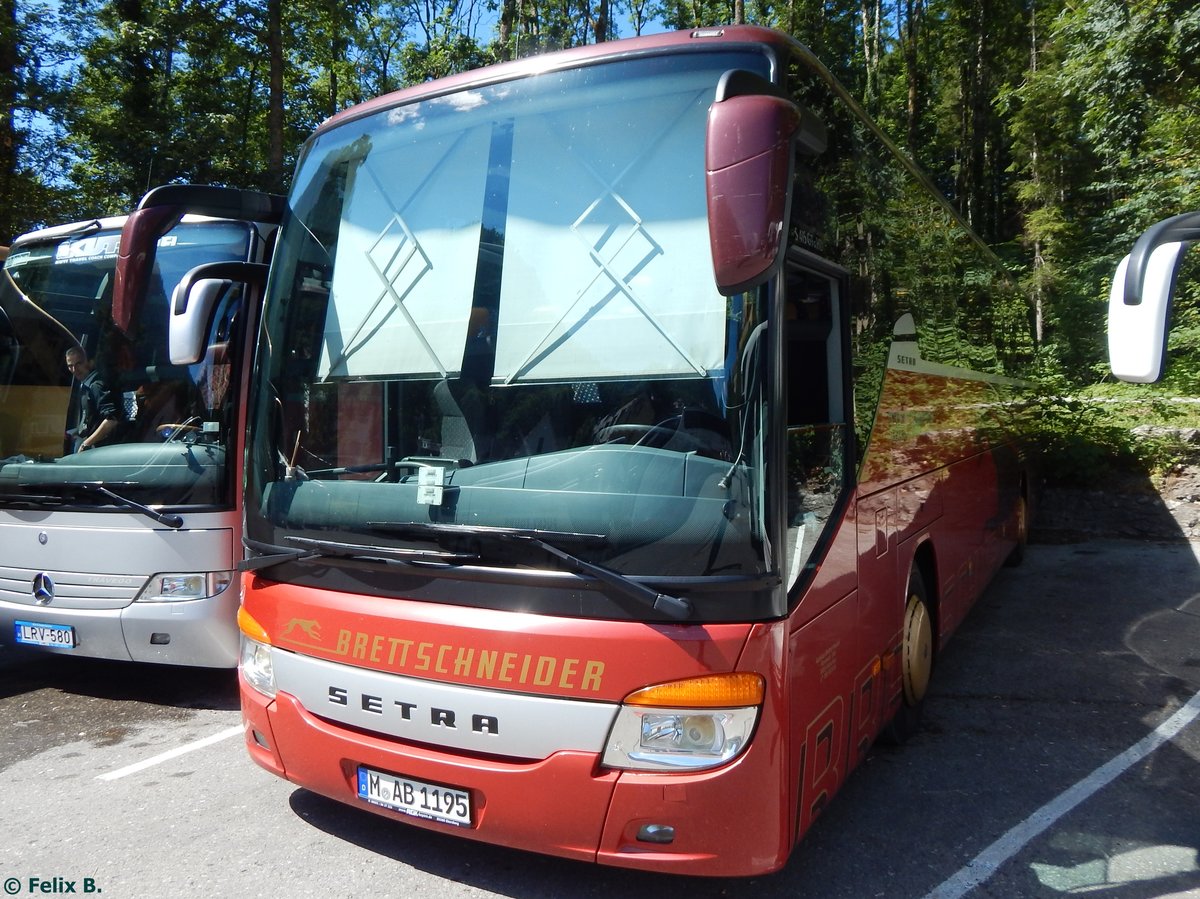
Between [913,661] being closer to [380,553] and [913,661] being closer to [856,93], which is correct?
[380,553]

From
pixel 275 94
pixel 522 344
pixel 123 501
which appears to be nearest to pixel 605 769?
pixel 522 344

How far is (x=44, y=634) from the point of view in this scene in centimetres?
543

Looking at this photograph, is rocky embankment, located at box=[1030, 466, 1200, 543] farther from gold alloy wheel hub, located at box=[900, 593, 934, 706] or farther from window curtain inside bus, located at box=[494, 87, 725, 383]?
window curtain inside bus, located at box=[494, 87, 725, 383]

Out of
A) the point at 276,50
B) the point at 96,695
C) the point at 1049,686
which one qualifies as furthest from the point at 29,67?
the point at 1049,686

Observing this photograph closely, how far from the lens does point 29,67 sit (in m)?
14.6

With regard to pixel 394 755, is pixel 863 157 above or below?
above

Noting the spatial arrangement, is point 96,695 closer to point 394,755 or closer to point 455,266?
point 394,755

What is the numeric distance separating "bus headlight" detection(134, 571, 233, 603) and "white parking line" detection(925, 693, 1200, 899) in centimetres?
398

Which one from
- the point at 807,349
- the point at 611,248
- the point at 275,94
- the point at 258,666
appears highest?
the point at 275,94

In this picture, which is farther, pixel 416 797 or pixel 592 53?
pixel 592 53

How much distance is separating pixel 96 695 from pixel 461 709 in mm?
3985

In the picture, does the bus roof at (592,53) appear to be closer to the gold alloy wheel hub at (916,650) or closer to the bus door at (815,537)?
the bus door at (815,537)

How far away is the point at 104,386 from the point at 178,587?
1.30 metres

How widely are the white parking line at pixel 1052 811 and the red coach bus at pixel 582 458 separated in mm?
549
